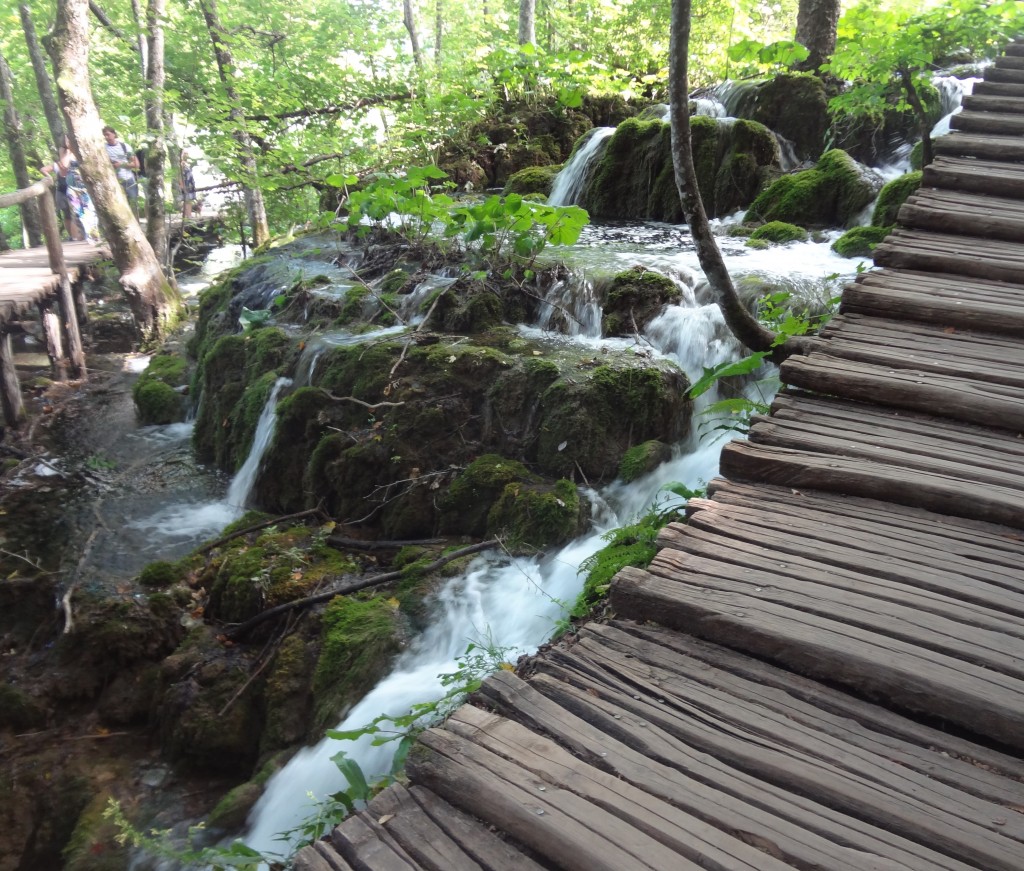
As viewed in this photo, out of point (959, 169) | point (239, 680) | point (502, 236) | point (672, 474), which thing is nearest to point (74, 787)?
point (239, 680)

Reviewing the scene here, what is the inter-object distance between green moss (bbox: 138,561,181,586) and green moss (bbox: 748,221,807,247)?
7148 millimetres

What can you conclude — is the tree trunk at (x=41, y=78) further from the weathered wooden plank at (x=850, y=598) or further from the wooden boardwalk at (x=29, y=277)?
the weathered wooden plank at (x=850, y=598)

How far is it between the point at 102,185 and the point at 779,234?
36.5 ft

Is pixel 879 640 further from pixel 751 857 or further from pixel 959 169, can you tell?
pixel 959 169

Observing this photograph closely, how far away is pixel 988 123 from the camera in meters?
6.66

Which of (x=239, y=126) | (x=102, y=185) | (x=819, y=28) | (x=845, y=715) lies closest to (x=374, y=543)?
(x=845, y=715)

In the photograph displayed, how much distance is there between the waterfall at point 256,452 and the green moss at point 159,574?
141 centimetres

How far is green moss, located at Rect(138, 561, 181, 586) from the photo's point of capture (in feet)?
20.2

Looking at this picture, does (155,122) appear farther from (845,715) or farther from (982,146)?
(845,715)

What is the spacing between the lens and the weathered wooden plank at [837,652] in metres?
1.92

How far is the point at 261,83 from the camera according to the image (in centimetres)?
1317

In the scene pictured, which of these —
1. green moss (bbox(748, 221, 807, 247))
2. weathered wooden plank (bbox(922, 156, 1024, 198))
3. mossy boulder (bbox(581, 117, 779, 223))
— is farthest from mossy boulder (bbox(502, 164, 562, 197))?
weathered wooden plank (bbox(922, 156, 1024, 198))

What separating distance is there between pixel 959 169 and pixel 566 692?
5.92 m

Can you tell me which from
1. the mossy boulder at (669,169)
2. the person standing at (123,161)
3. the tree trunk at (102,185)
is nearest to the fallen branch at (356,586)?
the mossy boulder at (669,169)
